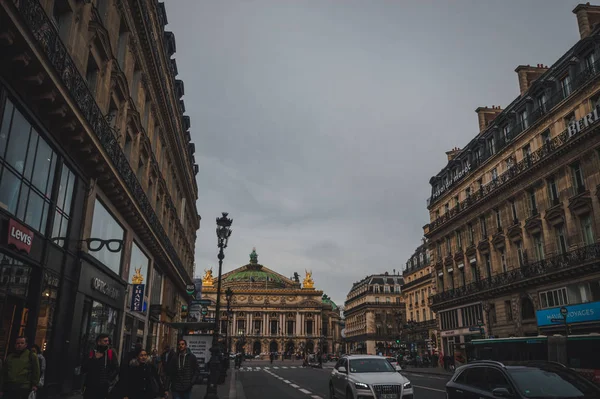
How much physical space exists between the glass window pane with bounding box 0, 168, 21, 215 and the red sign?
0.40 m

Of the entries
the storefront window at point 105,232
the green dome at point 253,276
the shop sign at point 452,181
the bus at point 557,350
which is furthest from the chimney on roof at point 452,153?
the green dome at point 253,276

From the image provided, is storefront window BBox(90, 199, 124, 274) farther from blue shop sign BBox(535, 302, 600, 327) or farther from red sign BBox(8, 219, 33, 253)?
blue shop sign BBox(535, 302, 600, 327)

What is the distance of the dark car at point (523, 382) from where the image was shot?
7402 mm

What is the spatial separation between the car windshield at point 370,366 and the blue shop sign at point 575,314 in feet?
59.9

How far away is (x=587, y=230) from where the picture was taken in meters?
27.5

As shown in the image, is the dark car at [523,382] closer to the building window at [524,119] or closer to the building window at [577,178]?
the building window at [577,178]

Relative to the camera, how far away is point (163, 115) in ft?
87.9

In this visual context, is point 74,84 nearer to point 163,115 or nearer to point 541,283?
point 163,115

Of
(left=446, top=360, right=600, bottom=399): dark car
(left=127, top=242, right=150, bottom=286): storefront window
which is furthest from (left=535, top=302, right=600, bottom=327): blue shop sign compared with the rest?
(left=127, top=242, right=150, bottom=286): storefront window

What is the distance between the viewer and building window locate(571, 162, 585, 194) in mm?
27819

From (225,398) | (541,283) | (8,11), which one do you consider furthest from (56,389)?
(541,283)

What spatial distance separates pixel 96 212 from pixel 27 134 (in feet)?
18.9

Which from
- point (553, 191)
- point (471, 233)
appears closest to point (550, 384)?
point (553, 191)

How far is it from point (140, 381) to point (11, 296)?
4.31m
